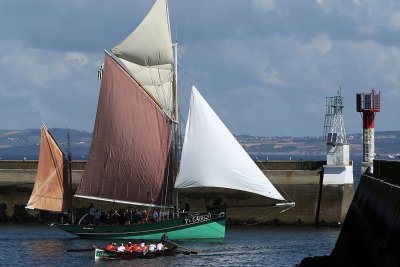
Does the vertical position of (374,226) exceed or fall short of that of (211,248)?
it exceeds it

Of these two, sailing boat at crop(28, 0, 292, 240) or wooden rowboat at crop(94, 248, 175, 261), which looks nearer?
wooden rowboat at crop(94, 248, 175, 261)

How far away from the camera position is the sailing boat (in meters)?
64.0

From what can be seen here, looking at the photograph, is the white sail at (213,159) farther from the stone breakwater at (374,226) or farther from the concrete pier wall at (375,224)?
the stone breakwater at (374,226)

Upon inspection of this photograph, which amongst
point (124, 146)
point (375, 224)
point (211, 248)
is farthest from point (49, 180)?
point (375, 224)

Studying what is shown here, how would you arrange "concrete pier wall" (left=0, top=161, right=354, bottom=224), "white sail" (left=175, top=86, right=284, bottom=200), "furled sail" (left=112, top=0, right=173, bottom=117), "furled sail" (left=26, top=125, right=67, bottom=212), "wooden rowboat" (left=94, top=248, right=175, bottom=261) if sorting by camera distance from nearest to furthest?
"wooden rowboat" (left=94, top=248, right=175, bottom=261), "white sail" (left=175, top=86, right=284, bottom=200), "furled sail" (left=26, top=125, right=67, bottom=212), "furled sail" (left=112, top=0, right=173, bottom=117), "concrete pier wall" (left=0, top=161, right=354, bottom=224)

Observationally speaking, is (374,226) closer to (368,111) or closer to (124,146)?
(124,146)

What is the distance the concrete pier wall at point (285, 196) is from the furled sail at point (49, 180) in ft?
14.7

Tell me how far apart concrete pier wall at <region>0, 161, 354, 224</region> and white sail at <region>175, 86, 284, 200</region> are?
377 cm

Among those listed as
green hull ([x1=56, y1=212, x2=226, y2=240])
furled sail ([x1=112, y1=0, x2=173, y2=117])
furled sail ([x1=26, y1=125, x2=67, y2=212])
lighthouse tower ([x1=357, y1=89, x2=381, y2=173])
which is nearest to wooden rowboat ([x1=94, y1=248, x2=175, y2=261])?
green hull ([x1=56, y1=212, x2=226, y2=240])

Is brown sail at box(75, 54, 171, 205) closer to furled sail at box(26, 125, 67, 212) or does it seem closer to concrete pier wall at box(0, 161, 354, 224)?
furled sail at box(26, 125, 67, 212)

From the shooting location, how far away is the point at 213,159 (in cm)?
6359

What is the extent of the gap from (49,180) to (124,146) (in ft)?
18.1

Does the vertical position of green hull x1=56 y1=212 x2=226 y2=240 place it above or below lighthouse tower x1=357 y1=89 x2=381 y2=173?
below

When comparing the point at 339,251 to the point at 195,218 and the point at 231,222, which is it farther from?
the point at 231,222
